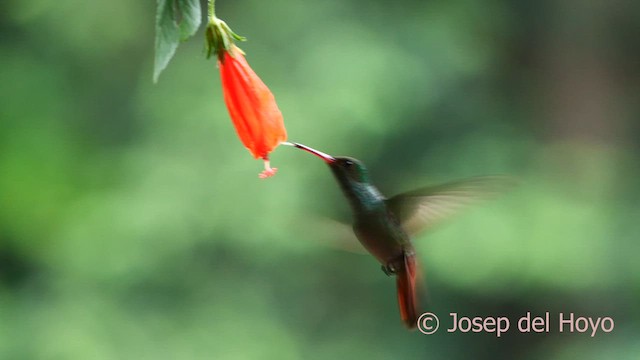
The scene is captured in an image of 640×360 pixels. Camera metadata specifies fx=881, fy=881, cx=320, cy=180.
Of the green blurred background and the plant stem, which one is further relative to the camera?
the green blurred background

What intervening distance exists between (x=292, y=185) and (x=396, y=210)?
947 millimetres

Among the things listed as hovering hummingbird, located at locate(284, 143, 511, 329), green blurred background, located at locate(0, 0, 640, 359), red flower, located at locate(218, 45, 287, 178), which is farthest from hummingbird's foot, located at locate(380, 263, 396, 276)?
green blurred background, located at locate(0, 0, 640, 359)

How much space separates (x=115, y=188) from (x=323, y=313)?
49 centimetres

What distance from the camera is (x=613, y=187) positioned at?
1.75 meters

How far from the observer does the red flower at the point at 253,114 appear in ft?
2.07

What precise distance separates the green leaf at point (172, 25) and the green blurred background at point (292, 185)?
3.53ft

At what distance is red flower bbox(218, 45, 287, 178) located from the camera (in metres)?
0.63

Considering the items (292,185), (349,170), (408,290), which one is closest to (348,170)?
(349,170)

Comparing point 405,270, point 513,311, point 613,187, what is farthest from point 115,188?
point 405,270

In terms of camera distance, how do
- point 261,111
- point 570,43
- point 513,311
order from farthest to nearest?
point 570,43 → point 513,311 → point 261,111

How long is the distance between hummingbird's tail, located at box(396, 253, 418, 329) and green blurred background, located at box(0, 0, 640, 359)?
91cm

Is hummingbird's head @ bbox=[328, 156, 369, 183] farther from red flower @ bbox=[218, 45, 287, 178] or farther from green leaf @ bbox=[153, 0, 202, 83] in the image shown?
green leaf @ bbox=[153, 0, 202, 83]

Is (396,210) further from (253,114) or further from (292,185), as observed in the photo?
(292,185)

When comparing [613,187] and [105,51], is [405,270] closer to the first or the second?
[613,187]
